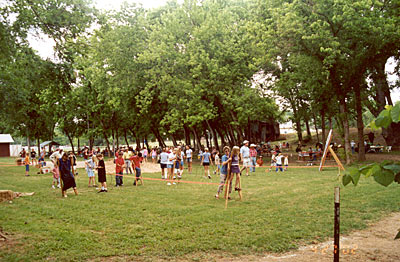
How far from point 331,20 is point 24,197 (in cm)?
2098

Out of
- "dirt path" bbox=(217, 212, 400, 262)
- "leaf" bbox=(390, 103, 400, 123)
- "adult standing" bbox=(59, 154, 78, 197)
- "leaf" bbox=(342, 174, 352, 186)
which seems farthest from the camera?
"adult standing" bbox=(59, 154, 78, 197)

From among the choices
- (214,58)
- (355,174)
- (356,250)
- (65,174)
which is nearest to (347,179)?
(355,174)

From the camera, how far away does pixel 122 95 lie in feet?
126

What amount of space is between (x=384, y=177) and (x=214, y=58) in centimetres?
2870

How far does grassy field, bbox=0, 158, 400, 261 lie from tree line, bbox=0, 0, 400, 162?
12.8 ft

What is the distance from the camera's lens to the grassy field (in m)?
6.93

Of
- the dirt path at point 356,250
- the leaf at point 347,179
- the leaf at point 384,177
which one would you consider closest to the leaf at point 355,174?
the leaf at point 347,179

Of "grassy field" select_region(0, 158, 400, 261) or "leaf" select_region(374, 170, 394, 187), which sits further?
"grassy field" select_region(0, 158, 400, 261)

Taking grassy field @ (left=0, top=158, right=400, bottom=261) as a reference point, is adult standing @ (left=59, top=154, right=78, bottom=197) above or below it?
above

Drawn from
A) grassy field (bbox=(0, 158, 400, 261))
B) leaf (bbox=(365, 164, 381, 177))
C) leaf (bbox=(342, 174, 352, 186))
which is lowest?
grassy field (bbox=(0, 158, 400, 261))

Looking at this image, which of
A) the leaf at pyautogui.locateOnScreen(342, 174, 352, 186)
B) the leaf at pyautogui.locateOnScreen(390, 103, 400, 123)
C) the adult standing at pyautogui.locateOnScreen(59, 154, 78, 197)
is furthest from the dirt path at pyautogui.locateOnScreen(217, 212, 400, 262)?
the adult standing at pyautogui.locateOnScreen(59, 154, 78, 197)

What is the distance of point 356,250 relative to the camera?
6.75 metres

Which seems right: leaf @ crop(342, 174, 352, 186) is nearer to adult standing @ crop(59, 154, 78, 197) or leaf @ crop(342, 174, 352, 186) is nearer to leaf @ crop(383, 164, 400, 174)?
leaf @ crop(383, 164, 400, 174)

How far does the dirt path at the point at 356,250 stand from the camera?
6371 millimetres
